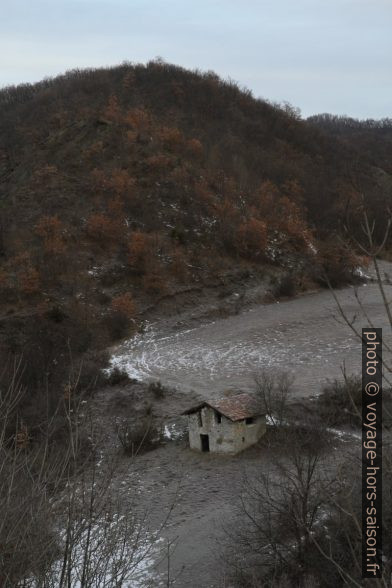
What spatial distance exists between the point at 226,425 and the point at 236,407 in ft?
2.32

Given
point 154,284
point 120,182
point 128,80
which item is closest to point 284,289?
point 154,284

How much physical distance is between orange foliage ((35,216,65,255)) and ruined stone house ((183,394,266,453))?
17329 millimetres

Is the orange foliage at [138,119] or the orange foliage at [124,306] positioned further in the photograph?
the orange foliage at [138,119]

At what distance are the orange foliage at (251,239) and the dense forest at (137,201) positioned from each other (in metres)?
0.09

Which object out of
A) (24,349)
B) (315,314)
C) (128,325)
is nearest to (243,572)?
(24,349)

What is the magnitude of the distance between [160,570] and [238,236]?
2703 cm

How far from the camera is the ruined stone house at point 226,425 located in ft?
59.3

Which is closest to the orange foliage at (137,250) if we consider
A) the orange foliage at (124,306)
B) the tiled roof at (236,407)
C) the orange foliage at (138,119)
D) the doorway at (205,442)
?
the orange foliage at (124,306)

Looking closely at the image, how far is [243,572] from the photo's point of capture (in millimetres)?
11641

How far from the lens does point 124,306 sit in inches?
1211

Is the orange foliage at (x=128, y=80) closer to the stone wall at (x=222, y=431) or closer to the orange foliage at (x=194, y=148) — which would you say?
the orange foliage at (x=194, y=148)

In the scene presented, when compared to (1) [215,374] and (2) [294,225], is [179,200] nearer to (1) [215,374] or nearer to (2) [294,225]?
(2) [294,225]

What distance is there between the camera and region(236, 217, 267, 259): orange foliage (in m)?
37.6

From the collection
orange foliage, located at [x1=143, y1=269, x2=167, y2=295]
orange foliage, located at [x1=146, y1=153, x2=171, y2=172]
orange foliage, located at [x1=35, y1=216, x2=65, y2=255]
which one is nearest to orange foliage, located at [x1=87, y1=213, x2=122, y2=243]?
orange foliage, located at [x1=35, y1=216, x2=65, y2=255]
